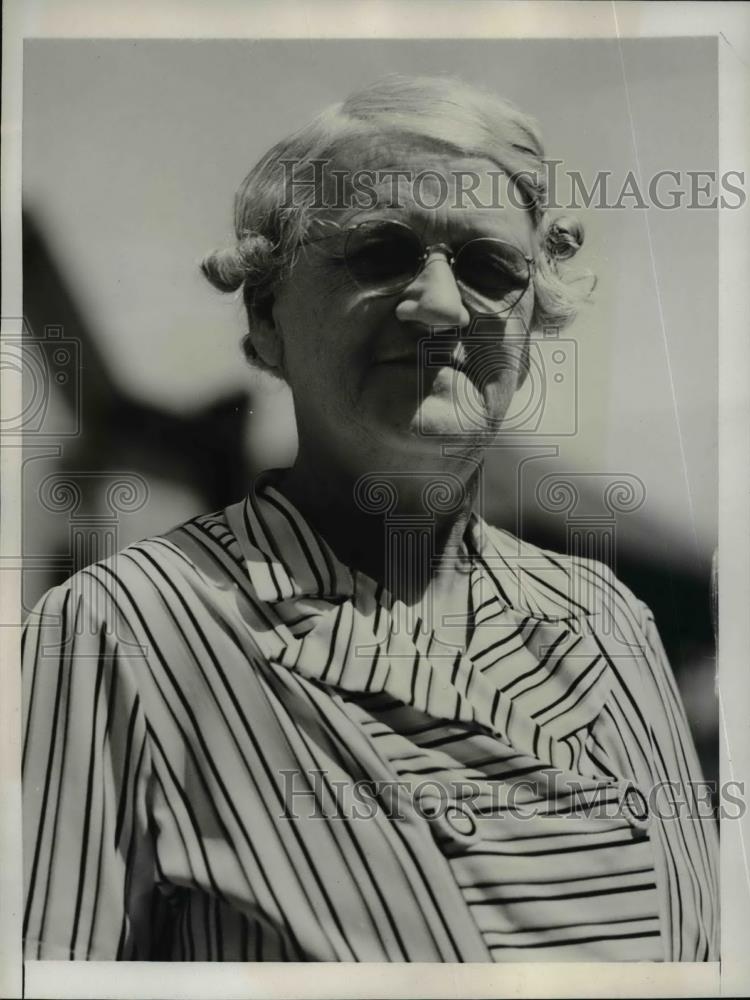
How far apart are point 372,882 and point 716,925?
0.66 m

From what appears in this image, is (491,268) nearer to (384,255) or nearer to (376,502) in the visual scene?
(384,255)

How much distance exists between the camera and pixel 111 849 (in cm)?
156

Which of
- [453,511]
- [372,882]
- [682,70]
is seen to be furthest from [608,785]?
[682,70]

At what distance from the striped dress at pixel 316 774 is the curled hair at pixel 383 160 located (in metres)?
0.44

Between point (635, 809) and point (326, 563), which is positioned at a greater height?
point (326, 563)

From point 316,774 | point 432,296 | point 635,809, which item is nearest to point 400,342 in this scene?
point 432,296

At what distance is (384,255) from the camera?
1564mm

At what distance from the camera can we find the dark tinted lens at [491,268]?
157 centimetres

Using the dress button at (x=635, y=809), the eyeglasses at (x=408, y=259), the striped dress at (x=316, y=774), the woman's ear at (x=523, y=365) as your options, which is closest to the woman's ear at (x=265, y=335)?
the eyeglasses at (x=408, y=259)

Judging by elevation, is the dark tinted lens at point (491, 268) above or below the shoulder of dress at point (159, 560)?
above

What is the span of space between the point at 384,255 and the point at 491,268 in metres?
0.20

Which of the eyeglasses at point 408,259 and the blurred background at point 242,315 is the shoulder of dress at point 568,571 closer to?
the blurred background at point 242,315

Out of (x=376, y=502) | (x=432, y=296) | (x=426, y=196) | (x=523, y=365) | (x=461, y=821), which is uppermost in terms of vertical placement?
(x=426, y=196)

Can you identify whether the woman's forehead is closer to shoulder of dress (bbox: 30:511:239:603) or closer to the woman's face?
the woman's face
